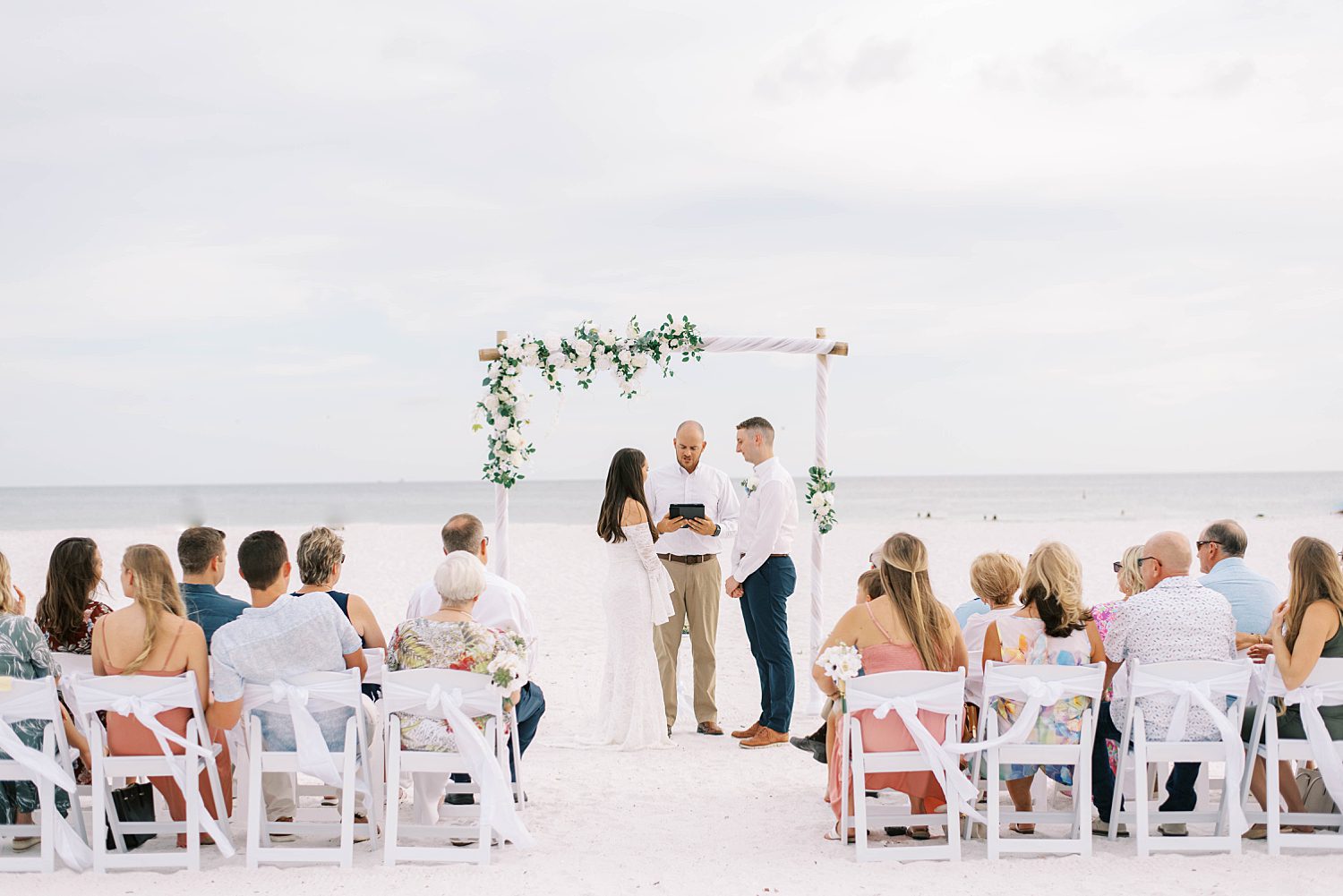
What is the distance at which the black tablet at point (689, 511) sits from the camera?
6.94m

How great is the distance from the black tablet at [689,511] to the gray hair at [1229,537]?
9.88 ft

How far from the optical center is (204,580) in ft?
15.4

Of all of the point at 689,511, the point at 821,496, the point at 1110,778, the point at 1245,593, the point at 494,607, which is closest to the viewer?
the point at 1110,778

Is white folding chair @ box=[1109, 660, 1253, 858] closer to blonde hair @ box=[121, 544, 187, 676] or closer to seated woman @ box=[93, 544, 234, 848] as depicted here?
seated woman @ box=[93, 544, 234, 848]

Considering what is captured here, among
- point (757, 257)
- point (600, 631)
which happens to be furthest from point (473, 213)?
point (600, 631)

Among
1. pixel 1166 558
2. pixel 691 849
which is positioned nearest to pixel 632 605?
pixel 691 849

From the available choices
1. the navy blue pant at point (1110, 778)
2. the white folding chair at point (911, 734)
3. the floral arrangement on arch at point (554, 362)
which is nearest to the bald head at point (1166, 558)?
the navy blue pant at point (1110, 778)

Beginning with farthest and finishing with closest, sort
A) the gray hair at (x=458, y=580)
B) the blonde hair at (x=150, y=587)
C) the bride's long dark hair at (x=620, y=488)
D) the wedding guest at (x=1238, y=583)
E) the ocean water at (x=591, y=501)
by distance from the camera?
the ocean water at (x=591, y=501), the bride's long dark hair at (x=620, y=488), the wedding guest at (x=1238, y=583), the gray hair at (x=458, y=580), the blonde hair at (x=150, y=587)

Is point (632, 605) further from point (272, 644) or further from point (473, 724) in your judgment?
point (272, 644)

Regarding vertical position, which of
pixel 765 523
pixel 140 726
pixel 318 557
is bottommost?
pixel 140 726

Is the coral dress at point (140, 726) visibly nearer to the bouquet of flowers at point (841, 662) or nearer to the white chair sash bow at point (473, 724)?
the white chair sash bow at point (473, 724)

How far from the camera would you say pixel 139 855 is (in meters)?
4.28

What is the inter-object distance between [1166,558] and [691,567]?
3.20 meters

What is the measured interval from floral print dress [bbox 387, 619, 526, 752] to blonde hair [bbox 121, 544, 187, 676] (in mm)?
929
